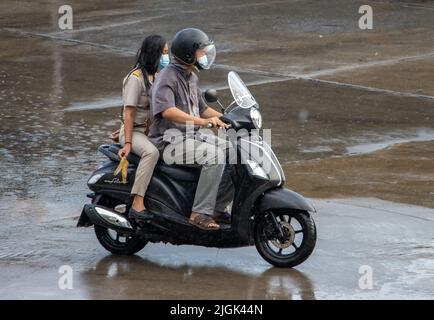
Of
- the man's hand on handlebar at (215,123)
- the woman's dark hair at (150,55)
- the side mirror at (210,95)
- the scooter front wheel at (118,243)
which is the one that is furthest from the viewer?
the scooter front wheel at (118,243)

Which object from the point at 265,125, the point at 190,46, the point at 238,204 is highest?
the point at 190,46

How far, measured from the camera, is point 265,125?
12.0m

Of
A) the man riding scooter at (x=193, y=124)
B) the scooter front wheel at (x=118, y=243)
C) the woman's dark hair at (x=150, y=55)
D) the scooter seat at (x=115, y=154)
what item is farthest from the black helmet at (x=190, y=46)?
the scooter front wheel at (x=118, y=243)

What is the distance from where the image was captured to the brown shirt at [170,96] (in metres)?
7.58

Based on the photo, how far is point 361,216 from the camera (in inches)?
352

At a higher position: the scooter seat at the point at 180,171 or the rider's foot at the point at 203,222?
the scooter seat at the point at 180,171

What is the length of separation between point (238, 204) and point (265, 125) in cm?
447

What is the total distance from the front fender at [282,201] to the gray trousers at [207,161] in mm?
270

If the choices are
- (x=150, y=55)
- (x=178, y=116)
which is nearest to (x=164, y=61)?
(x=150, y=55)

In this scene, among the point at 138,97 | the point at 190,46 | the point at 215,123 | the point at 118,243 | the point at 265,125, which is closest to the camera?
the point at 215,123

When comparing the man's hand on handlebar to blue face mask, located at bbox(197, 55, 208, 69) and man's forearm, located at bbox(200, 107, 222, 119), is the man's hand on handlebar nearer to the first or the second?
blue face mask, located at bbox(197, 55, 208, 69)

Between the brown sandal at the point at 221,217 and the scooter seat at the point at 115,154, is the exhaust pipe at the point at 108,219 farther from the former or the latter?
the brown sandal at the point at 221,217

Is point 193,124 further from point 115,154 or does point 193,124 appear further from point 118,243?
point 118,243

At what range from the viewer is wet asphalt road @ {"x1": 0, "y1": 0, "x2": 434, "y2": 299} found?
24.4 feet
